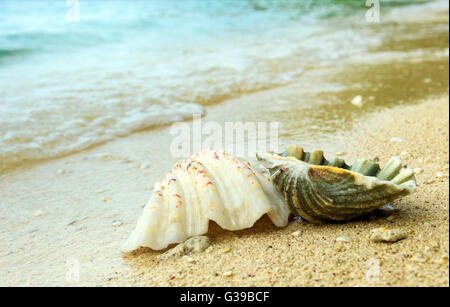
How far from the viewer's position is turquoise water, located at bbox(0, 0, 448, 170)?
3975 mm

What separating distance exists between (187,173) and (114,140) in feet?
6.02

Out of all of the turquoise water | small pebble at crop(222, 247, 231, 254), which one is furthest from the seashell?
the turquoise water

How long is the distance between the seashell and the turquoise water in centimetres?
220

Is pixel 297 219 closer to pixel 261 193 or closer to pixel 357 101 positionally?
pixel 261 193

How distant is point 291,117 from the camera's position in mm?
3957

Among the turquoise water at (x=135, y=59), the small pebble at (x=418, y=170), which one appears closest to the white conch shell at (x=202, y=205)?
the small pebble at (x=418, y=170)

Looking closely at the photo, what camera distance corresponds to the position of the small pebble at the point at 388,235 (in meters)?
1.65

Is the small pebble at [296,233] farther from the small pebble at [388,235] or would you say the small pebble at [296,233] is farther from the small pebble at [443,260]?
the small pebble at [443,260]

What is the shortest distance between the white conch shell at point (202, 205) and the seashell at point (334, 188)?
0.10m

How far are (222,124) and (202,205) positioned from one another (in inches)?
82.3

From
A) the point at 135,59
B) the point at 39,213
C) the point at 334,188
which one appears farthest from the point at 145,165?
the point at 135,59

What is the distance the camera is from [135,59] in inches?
255

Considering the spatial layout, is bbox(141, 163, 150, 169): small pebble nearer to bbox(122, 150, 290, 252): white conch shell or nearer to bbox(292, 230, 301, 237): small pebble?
bbox(122, 150, 290, 252): white conch shell

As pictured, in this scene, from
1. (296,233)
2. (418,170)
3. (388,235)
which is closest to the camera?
(388,235)
